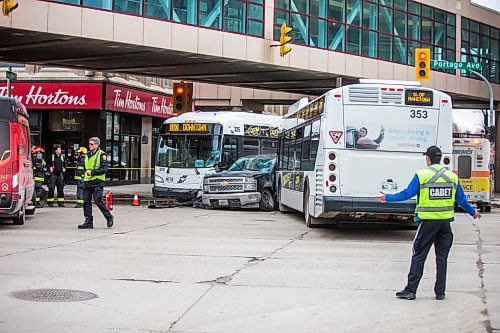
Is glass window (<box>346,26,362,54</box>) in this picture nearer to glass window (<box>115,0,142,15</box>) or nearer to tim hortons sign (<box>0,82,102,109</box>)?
glass window (<box>115,0,142,15</box>)

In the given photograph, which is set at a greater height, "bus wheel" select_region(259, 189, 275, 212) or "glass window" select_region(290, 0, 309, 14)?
"glass window" select_region(290, 0, 309, 14)

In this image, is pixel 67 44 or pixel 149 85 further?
pixel 149 85

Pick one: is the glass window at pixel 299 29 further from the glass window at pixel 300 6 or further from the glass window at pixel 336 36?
the glass window at pixel 336 36

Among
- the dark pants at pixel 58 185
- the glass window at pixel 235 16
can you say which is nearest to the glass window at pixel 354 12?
the glass window at pixel 235 16

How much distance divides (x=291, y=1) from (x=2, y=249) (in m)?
22.1

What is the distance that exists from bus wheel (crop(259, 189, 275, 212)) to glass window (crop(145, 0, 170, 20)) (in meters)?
7.94

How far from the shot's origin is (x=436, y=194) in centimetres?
892

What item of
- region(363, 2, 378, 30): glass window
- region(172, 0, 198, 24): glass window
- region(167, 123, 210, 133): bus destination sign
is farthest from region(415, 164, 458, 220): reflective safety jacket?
region(363, 2, 378, 30): glass window

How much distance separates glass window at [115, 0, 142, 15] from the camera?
26.0m

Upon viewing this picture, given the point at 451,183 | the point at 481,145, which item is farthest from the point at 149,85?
the point at 451,183

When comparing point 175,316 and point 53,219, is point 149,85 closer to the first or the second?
point 53,219

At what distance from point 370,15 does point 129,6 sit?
43.9ft

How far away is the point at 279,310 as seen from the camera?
8203mm

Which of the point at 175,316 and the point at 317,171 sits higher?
the point at 317,171
